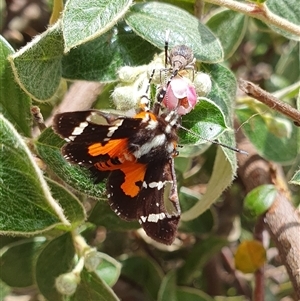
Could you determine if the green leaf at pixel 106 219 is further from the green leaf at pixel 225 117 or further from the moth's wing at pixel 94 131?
the moth's wing at pixel 94 131

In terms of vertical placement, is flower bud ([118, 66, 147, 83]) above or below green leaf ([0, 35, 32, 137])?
above

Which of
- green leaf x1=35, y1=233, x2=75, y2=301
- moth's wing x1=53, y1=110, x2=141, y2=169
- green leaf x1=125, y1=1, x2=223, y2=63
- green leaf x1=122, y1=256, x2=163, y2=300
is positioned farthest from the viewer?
green leaf x1=122, y1=256, x2=163, y2=300

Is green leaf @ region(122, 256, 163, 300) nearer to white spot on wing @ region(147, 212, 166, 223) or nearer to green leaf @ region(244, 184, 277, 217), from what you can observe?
green leaf @ region(244, 184, 277, 217)

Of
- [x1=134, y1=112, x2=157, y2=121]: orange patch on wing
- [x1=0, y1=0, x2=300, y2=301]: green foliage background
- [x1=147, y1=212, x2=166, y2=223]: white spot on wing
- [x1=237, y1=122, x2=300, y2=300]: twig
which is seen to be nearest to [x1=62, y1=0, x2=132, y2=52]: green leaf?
[x1=0, y1=0, x2=300, y2=301]: green foliage background

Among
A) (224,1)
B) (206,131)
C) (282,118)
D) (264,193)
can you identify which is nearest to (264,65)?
(282,118)

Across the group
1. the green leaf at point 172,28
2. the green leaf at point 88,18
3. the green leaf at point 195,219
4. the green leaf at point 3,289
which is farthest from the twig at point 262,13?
the green leaf at point 3,289

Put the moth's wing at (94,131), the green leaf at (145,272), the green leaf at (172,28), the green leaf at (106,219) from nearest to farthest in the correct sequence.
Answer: the moth's wing at (94,131)
the green leaf at (172,28)
the green leaf at (106,219)
the green leaf at (145,272)

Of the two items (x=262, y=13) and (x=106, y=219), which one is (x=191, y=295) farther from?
(x=262, y=13)

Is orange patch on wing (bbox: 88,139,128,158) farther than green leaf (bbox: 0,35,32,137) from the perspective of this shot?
No
